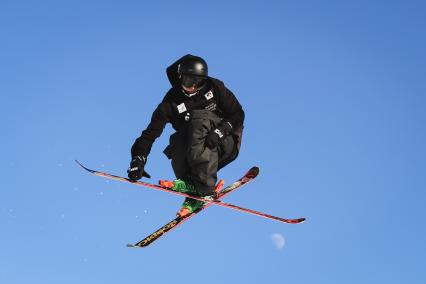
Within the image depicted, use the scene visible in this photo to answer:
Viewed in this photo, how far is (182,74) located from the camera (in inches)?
350

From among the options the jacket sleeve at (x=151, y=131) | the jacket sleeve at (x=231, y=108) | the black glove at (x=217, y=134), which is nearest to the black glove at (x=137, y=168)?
the jacket sleeve at (x=151, y=131)

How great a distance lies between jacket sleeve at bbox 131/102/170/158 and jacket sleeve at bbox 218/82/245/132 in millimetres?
998

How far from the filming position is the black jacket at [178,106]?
9.30m

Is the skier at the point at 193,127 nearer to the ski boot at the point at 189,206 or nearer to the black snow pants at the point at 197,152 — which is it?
the black snow pants at the point at 197,152

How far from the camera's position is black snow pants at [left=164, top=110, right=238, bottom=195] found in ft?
29.4

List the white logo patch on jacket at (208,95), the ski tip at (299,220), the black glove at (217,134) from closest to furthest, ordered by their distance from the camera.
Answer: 1. the black glove at (217,134)
2. the white logo patch on jacket at (208,95)
3. the ski tip at (299,220)

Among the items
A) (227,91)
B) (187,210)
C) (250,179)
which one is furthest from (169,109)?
(250,179)

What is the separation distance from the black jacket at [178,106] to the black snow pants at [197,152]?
19 cm

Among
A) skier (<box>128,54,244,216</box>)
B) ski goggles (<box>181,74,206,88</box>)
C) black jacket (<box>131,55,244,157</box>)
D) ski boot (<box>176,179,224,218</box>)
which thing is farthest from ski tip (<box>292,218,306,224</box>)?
ski goggles (<box>181,74,206,88</box>)

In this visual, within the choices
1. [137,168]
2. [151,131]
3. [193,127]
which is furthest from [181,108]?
[137,168]

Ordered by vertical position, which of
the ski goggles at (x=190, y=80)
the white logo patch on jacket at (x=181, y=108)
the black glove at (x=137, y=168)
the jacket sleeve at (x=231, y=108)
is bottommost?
the black glove at (x=137, y=168)

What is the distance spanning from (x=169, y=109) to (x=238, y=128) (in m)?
1.35

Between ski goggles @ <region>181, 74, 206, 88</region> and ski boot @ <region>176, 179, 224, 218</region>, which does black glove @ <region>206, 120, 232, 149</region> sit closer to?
ski goggles @ <region>181, 74, 206, 88</region>

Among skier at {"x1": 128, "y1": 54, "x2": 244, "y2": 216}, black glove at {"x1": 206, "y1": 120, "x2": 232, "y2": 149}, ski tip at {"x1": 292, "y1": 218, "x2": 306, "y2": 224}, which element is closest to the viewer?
skier at {"x1": 128, "y1": 54, "x2": 244, "y2": 216}
